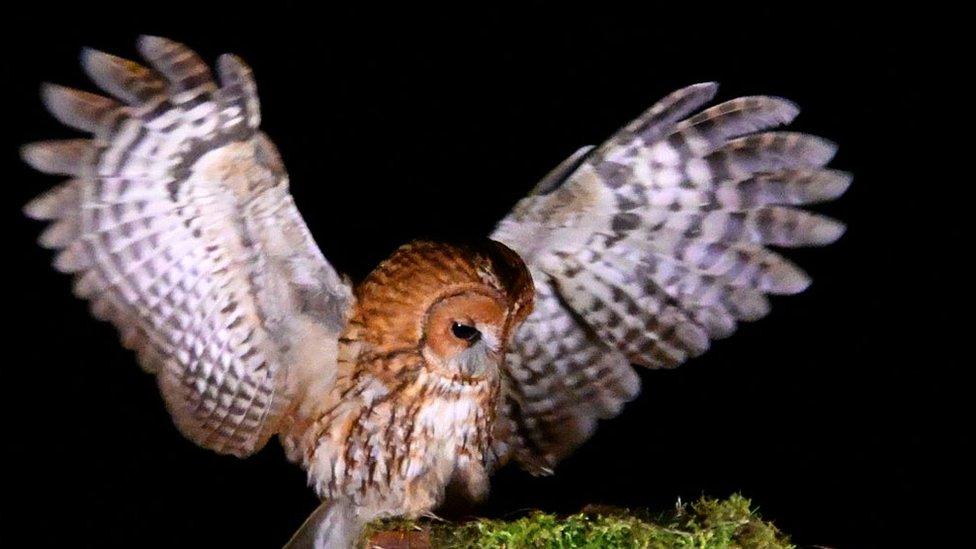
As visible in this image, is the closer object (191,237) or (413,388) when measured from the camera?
(191,237)

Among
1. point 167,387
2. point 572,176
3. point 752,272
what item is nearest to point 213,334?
point 167,387

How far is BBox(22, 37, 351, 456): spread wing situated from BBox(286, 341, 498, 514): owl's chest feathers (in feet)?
0.41

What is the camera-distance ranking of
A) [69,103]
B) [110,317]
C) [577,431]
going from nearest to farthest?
[69,103], [110,317], [577,431]

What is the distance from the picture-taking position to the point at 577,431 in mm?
3285

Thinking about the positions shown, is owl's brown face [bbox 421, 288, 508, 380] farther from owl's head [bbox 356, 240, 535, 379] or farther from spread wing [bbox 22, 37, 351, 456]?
spread wing [bbox 22, 37, 351, 456]

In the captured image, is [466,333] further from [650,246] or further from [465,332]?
[650,246]

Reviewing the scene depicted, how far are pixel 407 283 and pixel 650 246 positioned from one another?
2.02 feet

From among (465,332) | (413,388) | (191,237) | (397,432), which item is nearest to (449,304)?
(465,332)

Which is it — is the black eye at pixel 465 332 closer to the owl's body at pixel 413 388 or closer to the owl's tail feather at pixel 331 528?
the owl's body at pixel 413 388

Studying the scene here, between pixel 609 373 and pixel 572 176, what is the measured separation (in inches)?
21.1

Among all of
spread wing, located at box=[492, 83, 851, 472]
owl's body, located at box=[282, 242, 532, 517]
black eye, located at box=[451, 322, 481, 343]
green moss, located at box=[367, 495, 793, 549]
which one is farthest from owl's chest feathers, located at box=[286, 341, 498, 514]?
spread wing, located at box=[492, 83, 851, 472]

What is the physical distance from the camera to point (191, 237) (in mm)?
2746

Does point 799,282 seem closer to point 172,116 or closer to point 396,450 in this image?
point 396,450

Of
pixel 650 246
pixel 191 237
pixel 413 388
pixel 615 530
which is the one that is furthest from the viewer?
pixel 650 246
